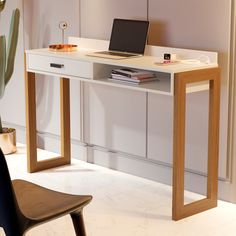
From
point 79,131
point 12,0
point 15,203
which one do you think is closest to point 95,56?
point 79,131

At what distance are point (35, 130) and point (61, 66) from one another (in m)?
0.63

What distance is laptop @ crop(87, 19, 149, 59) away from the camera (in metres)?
3.86

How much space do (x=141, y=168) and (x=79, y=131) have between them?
64 cm

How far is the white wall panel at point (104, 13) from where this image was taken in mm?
4008

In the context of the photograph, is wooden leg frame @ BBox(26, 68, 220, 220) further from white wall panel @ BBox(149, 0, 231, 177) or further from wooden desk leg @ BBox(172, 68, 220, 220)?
white wall panel @ BBox(149, 0, 231, 177)

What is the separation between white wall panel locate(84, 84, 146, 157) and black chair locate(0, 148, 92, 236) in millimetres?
1502

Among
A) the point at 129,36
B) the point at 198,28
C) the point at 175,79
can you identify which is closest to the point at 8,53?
the point at 129,36

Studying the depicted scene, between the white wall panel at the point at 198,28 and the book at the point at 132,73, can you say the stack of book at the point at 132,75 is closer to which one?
the book at the point at 132,73

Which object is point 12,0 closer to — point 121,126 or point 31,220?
point 121,126

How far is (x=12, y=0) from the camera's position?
4879mm

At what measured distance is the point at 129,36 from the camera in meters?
3.95

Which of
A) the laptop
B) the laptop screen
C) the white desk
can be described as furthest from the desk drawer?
the laptop screen

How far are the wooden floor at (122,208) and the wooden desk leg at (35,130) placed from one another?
2.6 inches

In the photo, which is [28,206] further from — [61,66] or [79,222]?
[61,66]
